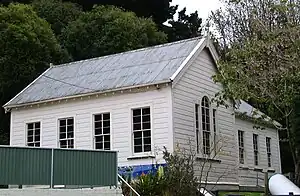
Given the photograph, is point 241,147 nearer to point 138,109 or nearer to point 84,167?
point 138,109

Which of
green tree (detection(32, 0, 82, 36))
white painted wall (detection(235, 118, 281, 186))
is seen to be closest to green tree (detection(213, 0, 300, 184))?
white painted wall (detection(235, 118, 281, 186))

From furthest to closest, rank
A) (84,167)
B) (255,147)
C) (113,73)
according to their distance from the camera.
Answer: (255,147) < (113,73) < (84,167)

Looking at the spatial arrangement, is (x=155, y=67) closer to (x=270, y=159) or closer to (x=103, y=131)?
(x=103, y=131)

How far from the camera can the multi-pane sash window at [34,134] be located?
25375mm

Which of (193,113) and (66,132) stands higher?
(193,113)

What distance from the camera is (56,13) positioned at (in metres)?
43.3

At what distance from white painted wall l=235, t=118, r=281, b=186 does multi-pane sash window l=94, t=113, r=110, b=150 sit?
767cm

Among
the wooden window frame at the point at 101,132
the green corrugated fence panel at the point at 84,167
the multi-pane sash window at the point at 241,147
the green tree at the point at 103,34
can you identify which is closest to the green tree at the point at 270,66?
the multi-pane sash window at the point at 241,147

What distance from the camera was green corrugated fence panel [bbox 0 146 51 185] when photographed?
50.4 ft

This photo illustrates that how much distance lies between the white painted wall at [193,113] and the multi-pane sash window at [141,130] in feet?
3.89

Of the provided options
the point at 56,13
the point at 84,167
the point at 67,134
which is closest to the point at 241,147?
the point at 67,134

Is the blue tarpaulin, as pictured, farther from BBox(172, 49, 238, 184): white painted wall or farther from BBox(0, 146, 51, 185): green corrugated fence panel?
BBox(0, 146, 51, 185): green corrugated fence panel

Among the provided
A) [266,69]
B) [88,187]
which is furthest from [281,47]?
[88,187]

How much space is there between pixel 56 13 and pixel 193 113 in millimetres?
23247
